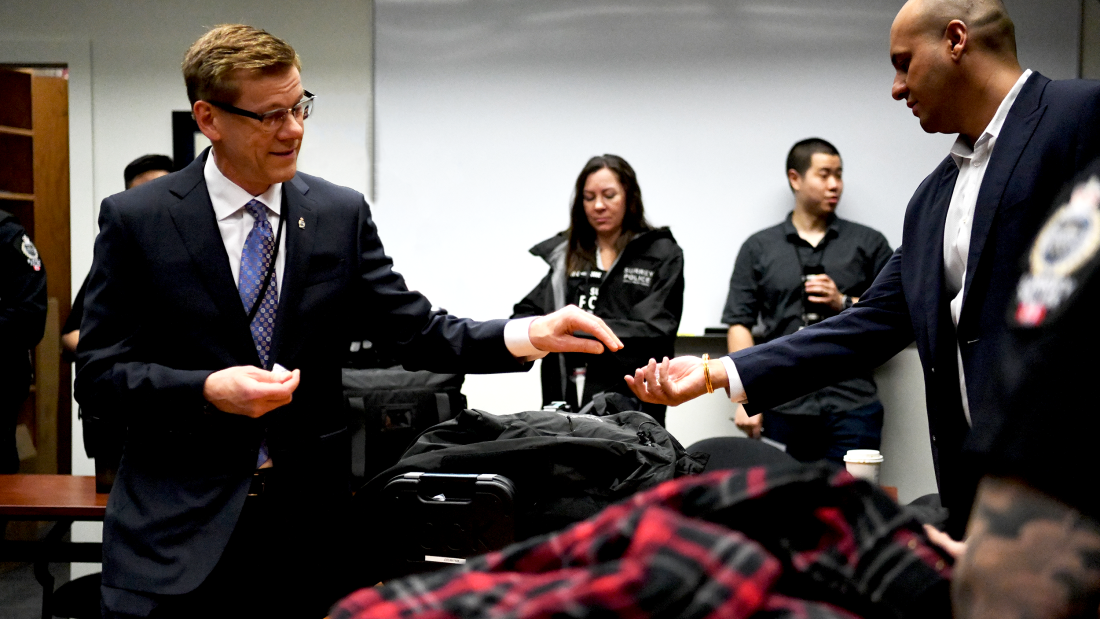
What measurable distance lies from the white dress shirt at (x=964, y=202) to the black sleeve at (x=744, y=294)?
98.8 inches

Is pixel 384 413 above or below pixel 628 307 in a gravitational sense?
below

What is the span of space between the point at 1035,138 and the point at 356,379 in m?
2.19

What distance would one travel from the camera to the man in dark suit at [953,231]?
145cm

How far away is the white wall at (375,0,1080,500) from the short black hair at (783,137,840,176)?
137 mm

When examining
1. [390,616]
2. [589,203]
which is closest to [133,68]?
[589,203]

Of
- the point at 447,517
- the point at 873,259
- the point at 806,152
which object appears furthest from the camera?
the point at 806,152

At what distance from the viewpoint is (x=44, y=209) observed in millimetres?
5016

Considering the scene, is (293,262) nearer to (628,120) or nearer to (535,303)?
(535,303)

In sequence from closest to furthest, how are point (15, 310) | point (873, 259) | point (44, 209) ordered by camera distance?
point (15, 310), point (873, 259), point (44, 209)

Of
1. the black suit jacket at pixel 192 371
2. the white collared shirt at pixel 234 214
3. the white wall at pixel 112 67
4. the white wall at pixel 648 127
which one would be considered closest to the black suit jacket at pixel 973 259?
the black suit jacket at pixel 192 371

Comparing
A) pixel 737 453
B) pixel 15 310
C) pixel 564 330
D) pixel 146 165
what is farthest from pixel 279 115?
pixel 15 310

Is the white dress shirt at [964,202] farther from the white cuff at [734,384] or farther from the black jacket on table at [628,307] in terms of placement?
the black jacket on table at [628,307]

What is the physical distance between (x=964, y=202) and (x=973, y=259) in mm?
166

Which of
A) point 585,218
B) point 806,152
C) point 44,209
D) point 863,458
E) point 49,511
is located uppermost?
point 806,152
